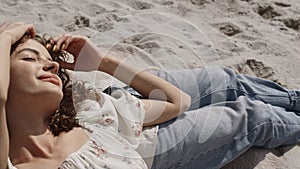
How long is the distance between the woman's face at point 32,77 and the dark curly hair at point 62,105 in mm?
40

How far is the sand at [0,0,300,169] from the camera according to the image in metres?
2.22

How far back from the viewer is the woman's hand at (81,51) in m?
1.70

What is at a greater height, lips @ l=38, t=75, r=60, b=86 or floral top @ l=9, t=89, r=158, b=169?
lips @ l=38, t=75, r=60, b=86

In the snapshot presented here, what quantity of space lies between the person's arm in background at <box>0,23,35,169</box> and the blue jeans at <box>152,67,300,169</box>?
0.46 metres

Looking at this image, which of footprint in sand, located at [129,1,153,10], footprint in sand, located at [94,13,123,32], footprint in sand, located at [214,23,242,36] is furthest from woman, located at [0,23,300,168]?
footprint in sand, located at [129,1,153,10]

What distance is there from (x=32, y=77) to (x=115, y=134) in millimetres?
288

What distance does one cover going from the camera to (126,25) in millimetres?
2428

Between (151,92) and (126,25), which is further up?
(151,92)

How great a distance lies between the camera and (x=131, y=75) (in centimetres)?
171

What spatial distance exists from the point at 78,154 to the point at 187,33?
1070mm

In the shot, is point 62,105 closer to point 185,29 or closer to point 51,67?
point 51,67

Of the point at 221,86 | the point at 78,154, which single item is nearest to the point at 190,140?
the point at 221,86

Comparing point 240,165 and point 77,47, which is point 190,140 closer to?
point 240,165

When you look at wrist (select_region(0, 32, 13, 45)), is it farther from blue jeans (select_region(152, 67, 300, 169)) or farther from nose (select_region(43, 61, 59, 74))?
blue jeans (select_region(152, 67, 300, 169))
